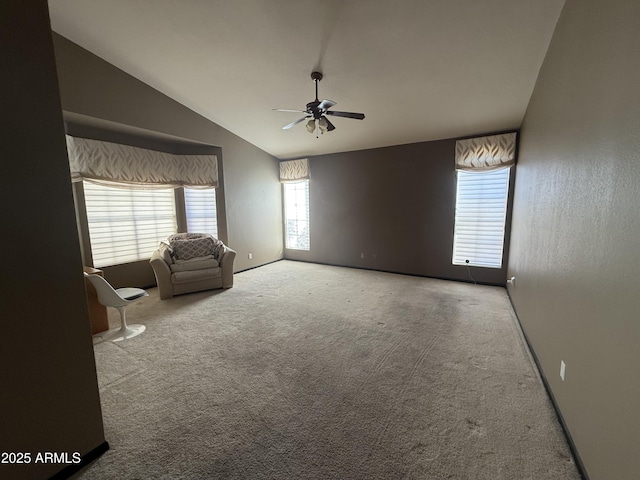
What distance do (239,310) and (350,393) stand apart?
2.05 m

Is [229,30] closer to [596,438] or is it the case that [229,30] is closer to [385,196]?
[385,196]

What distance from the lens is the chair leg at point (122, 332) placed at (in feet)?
8.94

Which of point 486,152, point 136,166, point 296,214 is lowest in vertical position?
point 296,214

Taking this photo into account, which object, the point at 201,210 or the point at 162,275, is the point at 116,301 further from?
the point at 201,210

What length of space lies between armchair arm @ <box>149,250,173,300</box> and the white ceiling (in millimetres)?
2604

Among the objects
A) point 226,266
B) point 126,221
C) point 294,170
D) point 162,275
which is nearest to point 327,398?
point 226,266

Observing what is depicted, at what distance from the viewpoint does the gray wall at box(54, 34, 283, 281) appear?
10.4ft

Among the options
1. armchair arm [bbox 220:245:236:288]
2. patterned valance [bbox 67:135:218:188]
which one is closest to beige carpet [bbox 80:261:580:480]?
armchair arm [bbox 220:245:236:288]

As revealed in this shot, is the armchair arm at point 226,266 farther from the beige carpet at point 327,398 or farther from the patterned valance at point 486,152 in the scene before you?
the patterned valance at point 486,152

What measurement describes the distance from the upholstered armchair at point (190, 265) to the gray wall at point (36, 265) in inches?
105

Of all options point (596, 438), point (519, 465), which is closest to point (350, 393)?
point (519, 465)

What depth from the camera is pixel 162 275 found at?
12.4 feet

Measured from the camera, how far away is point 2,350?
3.59 ft

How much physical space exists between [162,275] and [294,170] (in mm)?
3674
